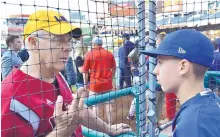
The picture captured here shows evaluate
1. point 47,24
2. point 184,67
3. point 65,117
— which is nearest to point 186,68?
point 184,67

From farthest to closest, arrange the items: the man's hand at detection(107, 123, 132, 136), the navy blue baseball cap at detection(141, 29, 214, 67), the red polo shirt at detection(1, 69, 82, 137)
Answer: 1. the man's hand at detection(107, 123, 132, 136)
2. the navy blue baseball cap at detection(141, 29, 214, 67)
3. the red polo shirt at detection(1, 69, 82, 137)

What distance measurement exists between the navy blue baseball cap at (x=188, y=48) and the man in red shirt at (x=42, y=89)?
1.64ft

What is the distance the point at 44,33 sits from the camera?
4.94 ft

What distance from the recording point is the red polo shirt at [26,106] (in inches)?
50.5

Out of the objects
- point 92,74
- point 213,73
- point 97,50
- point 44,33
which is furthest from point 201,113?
point 92,74

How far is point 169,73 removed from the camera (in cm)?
146

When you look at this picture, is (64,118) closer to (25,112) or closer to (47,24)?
(25,112)

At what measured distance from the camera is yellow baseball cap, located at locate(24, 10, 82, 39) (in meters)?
1.50

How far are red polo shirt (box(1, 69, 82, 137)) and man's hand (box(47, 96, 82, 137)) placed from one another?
0.21 ft

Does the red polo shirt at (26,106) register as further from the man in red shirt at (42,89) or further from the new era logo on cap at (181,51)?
the new era logo on cap at (181,51)

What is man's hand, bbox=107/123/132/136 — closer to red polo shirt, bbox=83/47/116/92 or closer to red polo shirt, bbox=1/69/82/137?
red polo shirt, bbox=1/69/82/137

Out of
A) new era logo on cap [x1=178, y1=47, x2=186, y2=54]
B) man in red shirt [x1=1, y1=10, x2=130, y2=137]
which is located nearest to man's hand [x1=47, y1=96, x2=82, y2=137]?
man in red shirt [x1=1, y1=10, x2=130, y2=137]

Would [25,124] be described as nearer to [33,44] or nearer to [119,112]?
[33,44]

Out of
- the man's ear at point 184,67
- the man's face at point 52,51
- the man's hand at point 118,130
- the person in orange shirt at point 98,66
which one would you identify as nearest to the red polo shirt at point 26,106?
the man's face at point 52,51
